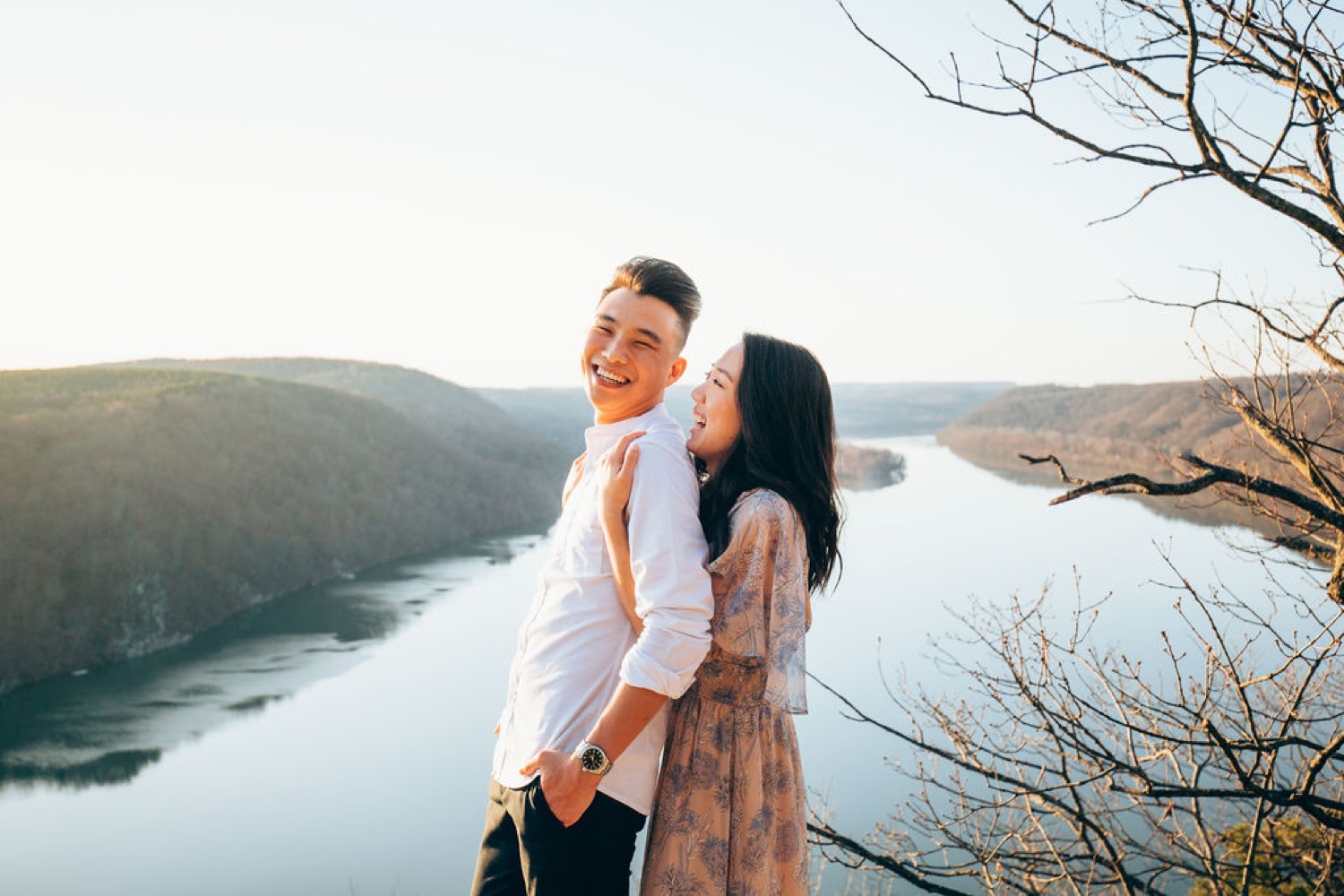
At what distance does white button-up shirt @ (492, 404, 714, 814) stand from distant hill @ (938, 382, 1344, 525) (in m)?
24.6

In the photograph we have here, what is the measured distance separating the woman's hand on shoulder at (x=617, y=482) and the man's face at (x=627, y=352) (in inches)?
6.7

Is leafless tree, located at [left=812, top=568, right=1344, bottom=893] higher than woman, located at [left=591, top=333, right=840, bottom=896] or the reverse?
the reverse

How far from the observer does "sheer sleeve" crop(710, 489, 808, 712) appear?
172 cm

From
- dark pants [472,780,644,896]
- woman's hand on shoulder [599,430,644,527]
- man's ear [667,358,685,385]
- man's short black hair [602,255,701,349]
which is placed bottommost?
dark pants [472,780,644,896]

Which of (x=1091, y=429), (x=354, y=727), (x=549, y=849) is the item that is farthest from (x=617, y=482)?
(x=1091, y=429)

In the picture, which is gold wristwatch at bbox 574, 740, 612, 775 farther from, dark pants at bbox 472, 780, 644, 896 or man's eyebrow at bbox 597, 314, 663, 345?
man's eyebrow at bbox 597, 314, 663, 345

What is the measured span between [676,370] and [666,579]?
22.0 inches

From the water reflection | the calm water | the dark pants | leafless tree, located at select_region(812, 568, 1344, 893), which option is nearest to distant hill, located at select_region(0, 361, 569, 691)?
the water reflection

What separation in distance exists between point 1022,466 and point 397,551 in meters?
28.0

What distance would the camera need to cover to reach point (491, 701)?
52.4 feet

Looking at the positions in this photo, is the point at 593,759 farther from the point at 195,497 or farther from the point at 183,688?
the point at 195,497

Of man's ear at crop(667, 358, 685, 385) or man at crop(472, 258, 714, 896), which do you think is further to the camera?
man's ear at crop(667, 358, 685, 385)

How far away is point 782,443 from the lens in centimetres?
186

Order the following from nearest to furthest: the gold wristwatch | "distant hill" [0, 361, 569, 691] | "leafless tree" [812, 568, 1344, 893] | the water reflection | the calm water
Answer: the gold wristwatch < "leafless tree" [812, 568, 1344, 893] < the calm water < the water reflection < "distant hill" [0, 361, 569, 691]
